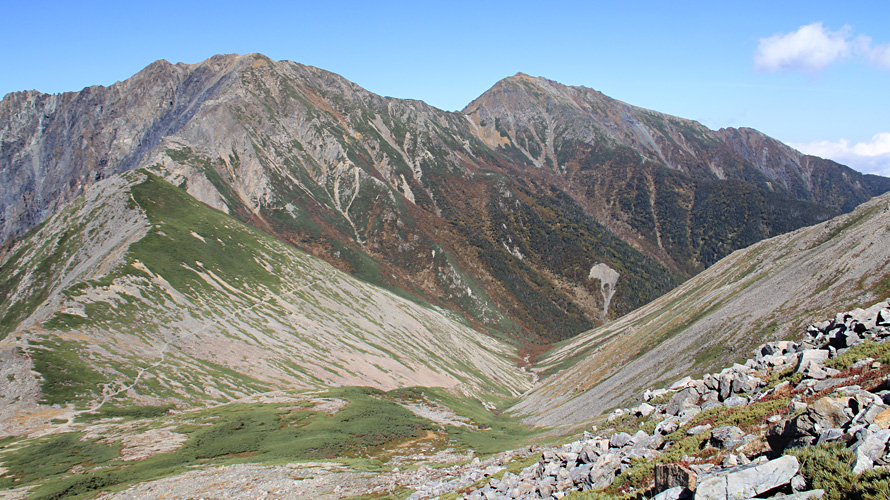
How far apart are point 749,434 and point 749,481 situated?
20.3ft

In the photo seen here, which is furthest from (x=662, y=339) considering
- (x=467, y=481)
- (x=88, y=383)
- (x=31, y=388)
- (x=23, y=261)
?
(x=23, y=261)

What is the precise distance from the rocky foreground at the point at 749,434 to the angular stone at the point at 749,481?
0.09 feet

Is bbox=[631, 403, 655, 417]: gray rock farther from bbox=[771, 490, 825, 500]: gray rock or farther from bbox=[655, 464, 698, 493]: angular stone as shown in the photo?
bbox=[771, 490, 825, 500]: gray rock

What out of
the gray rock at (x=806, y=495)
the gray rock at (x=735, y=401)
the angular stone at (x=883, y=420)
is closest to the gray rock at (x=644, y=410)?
the gray rock at (x=735, y=401)

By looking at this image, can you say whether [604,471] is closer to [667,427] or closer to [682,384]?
[667,427]

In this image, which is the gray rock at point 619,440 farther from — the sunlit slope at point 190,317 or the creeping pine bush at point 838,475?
the sunlit slope at point 190,317

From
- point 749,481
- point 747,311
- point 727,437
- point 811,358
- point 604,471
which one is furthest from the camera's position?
point 747,311

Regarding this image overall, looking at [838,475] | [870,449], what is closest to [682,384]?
[870,449]

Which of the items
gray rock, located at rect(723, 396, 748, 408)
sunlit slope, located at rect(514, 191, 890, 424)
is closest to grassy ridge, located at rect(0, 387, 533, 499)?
sunlit slope, located at rect(514, 191, 890, 424)

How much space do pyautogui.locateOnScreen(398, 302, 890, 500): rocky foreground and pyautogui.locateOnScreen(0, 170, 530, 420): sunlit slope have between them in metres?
63.5

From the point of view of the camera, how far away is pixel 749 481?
14219mm

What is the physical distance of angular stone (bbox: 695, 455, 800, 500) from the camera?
13.9 m

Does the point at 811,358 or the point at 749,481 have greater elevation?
the point at 811,358

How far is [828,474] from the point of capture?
43.1 ft
